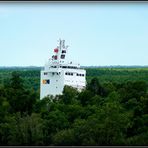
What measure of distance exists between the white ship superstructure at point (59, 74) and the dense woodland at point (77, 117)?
18.4 feet

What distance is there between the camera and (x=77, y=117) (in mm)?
18016

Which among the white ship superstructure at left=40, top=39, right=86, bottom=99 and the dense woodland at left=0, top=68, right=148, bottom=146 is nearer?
the dense woodland at left=0, top=68, right=148, bottom=146

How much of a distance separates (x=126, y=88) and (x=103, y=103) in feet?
7.83

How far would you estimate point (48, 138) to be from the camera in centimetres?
1616

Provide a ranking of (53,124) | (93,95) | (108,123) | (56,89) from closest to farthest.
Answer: (108,123) → (53,124) → (93,95) → (56,89)

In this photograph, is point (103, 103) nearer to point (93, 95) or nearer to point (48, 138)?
point (93, 95)

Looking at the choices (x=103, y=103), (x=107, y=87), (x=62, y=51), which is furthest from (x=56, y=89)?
(x=103, y=103)

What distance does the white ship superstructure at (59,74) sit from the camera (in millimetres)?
27078

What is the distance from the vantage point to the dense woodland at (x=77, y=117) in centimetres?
1511

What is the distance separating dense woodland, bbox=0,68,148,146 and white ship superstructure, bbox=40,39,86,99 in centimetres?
560

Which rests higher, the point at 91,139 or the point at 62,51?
the point at 62,51

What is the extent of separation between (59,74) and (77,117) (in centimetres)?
933

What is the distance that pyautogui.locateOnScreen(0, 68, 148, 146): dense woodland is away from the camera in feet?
49.6

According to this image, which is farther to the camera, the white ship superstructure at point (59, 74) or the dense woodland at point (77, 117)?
the white ship superstructure at point (59, 74)
